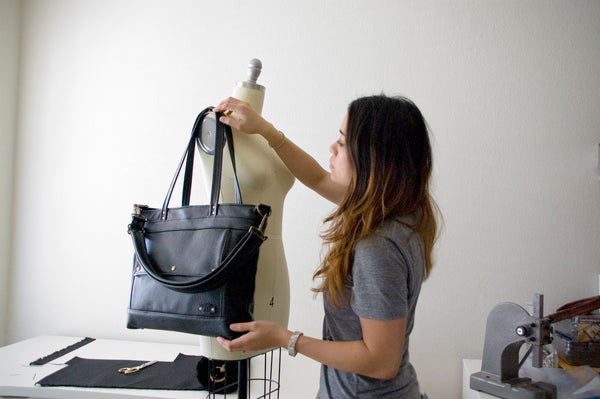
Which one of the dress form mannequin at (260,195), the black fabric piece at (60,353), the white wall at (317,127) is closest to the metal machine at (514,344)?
the white wall at (317,127)

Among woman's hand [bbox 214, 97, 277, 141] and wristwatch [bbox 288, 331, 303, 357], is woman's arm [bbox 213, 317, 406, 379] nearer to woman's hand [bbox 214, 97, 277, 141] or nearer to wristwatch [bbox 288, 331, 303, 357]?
wristwatch [bbox 288, 331, 303, 357]

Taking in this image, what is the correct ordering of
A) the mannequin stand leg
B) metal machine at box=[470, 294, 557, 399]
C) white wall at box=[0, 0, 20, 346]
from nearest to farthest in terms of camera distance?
the mannequin stand leg → metal machine at box=[470, 294, 557, 399] → white wall at box=[0, 0, 20, 346]

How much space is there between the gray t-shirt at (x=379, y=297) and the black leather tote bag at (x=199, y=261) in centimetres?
21

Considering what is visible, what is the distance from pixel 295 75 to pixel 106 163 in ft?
3.58

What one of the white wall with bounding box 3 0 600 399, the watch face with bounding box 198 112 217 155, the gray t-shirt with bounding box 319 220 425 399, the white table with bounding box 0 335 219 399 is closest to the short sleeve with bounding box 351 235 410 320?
the gray t-shirt with bounding box 319 220 425 399

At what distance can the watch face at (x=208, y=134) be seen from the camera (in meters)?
1.06

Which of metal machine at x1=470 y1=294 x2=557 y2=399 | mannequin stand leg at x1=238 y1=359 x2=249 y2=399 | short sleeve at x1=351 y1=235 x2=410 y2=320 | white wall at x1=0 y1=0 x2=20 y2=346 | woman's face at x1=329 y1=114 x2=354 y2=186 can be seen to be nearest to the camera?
short sleeve at x1=351 y1=235 x2=410 y2=320

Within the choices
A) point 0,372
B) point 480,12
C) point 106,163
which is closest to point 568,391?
point 480,12

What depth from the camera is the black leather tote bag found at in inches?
36.1

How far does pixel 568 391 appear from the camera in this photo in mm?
1424

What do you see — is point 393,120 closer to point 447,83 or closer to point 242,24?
point 447,83

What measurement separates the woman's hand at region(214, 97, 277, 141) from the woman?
0.21 metres

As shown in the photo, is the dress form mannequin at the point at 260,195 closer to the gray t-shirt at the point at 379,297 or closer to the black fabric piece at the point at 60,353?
the gray t-shirt at the point at 379,297

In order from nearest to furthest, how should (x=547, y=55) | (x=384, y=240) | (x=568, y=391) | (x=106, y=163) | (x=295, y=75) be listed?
(x=384, y=240)
(x=568, y=391)
(x=547, y=55)
(x=295, y=75)
(x=106, y=163)
